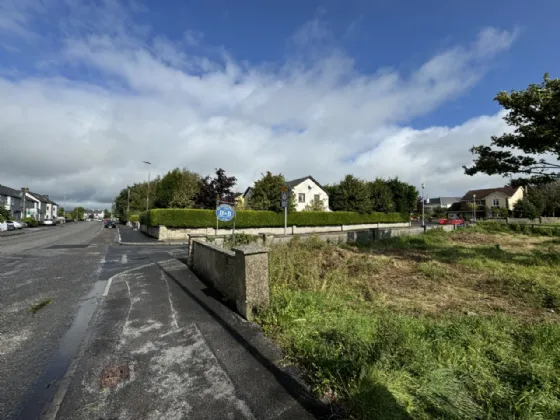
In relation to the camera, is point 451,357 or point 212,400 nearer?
point 212,400

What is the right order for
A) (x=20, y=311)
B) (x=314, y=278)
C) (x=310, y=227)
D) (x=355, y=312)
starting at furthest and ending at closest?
(x=310, y=227)
(x=314, y=278)
(x=20, y=311)
(x=355, y=312)

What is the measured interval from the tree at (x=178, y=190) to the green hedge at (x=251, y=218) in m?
2.78

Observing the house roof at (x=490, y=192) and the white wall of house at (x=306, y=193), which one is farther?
the house roof at (x=490, y=192)

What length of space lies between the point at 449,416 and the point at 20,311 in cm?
784

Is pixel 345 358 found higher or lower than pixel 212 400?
higher

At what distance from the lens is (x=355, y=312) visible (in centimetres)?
494

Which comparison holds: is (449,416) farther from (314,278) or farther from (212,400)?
(314,278)

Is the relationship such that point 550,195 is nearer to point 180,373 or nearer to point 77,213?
point 180,373

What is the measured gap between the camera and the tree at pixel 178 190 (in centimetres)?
2712

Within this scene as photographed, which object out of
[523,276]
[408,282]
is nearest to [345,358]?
[408,282]

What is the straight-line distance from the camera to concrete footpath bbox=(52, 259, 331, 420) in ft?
8.74

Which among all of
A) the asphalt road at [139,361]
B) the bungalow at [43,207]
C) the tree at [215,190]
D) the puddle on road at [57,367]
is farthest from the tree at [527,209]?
the bungalow at [43,207]

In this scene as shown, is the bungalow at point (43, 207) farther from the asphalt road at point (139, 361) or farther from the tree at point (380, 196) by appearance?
the asphalt road at point (139, 361)

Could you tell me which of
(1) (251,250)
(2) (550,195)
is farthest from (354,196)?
(2) (550,195)
